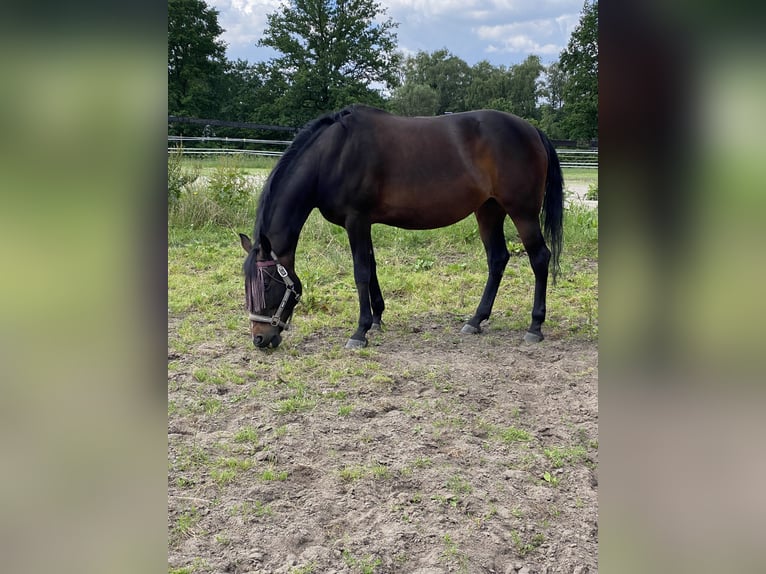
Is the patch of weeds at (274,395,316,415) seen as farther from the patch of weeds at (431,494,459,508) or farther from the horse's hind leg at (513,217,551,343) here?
the horse's hind leg at (513,217,551,343)

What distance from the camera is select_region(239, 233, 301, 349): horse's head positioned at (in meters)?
Answer: 4.63

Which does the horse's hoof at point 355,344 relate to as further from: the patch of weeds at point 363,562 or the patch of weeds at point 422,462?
the patch of weeds at point 363,562

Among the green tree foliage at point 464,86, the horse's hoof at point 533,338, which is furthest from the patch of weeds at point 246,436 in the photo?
the green tree foliage at point 464,86

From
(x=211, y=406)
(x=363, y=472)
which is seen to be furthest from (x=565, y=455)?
(x=211, y=406)

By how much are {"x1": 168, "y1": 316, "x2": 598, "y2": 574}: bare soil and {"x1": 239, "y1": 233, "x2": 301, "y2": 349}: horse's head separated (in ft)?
0.55

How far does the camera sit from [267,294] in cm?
469

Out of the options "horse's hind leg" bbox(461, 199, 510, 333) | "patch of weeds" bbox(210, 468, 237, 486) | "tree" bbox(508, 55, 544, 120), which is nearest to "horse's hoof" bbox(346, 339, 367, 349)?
"horse's hind leg" bbox(461, 199, 510, 333)

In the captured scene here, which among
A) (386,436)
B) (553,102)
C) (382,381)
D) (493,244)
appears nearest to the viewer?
(386,436)

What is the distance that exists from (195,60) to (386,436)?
30.5 metres

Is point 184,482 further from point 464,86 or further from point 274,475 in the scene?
point 464,86
